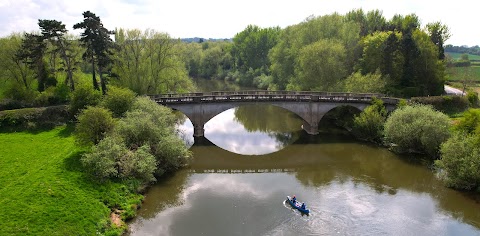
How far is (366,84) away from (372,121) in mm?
10594

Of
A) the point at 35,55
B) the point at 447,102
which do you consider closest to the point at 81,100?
the point at 35,55

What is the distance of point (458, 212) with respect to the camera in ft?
111

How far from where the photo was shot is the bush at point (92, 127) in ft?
127

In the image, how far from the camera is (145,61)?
6322 centimetres

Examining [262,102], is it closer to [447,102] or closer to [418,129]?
[418,129]

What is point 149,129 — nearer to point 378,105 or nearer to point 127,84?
point 127,84

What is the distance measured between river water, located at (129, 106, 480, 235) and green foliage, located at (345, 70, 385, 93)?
1048 centimetres

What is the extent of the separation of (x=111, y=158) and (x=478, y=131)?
39082 millimetres

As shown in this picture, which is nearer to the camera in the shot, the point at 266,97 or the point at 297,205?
the point at 297,205

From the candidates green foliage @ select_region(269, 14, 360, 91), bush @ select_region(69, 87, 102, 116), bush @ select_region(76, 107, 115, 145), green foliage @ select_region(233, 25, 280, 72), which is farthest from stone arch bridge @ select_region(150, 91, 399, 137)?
green foliage @ select_region(233, 25, 280, 72)

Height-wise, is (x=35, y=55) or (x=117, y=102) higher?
(x=35, y=55)

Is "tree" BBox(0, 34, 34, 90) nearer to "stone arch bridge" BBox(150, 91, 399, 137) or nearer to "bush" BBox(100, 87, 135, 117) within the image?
"bush" BBox(100, 87, 135, 117)

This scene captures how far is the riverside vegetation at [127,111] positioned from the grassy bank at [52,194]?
0.33 feet

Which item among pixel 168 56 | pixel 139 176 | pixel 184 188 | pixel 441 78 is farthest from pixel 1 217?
pixel 441 78
